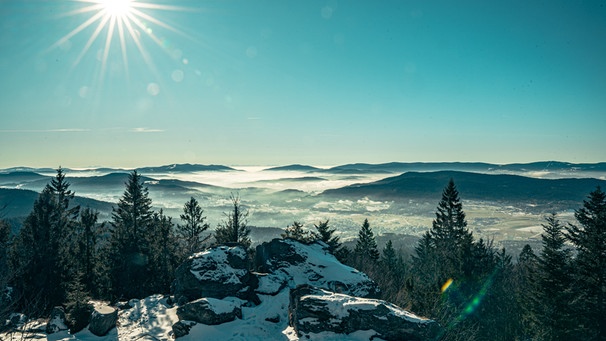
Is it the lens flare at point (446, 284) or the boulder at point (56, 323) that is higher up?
the boulder at point (56, 323)

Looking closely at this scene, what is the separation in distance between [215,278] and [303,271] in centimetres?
639

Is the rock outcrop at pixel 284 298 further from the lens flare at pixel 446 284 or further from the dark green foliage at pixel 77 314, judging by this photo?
the lens flare at pixel 446 284

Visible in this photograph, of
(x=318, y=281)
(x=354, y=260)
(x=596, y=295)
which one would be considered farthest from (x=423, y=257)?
(x=318, y=281)

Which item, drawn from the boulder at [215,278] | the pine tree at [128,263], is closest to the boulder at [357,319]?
the boulder at [215,278]

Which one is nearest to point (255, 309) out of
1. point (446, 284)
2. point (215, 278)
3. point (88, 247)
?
point (215, 278)

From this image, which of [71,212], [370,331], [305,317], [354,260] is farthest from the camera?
[354,260]

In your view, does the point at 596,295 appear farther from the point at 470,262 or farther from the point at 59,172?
the point at 59,172

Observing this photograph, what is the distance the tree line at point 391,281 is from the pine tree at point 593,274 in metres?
0.06

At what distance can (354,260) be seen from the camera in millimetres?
45375

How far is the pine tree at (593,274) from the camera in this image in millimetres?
21641

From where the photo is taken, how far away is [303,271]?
77.6 feet

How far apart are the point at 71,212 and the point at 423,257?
64262 millimetres

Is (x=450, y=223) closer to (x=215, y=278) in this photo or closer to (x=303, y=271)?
(x=303, y=271)

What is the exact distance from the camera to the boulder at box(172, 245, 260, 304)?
67.2ft
